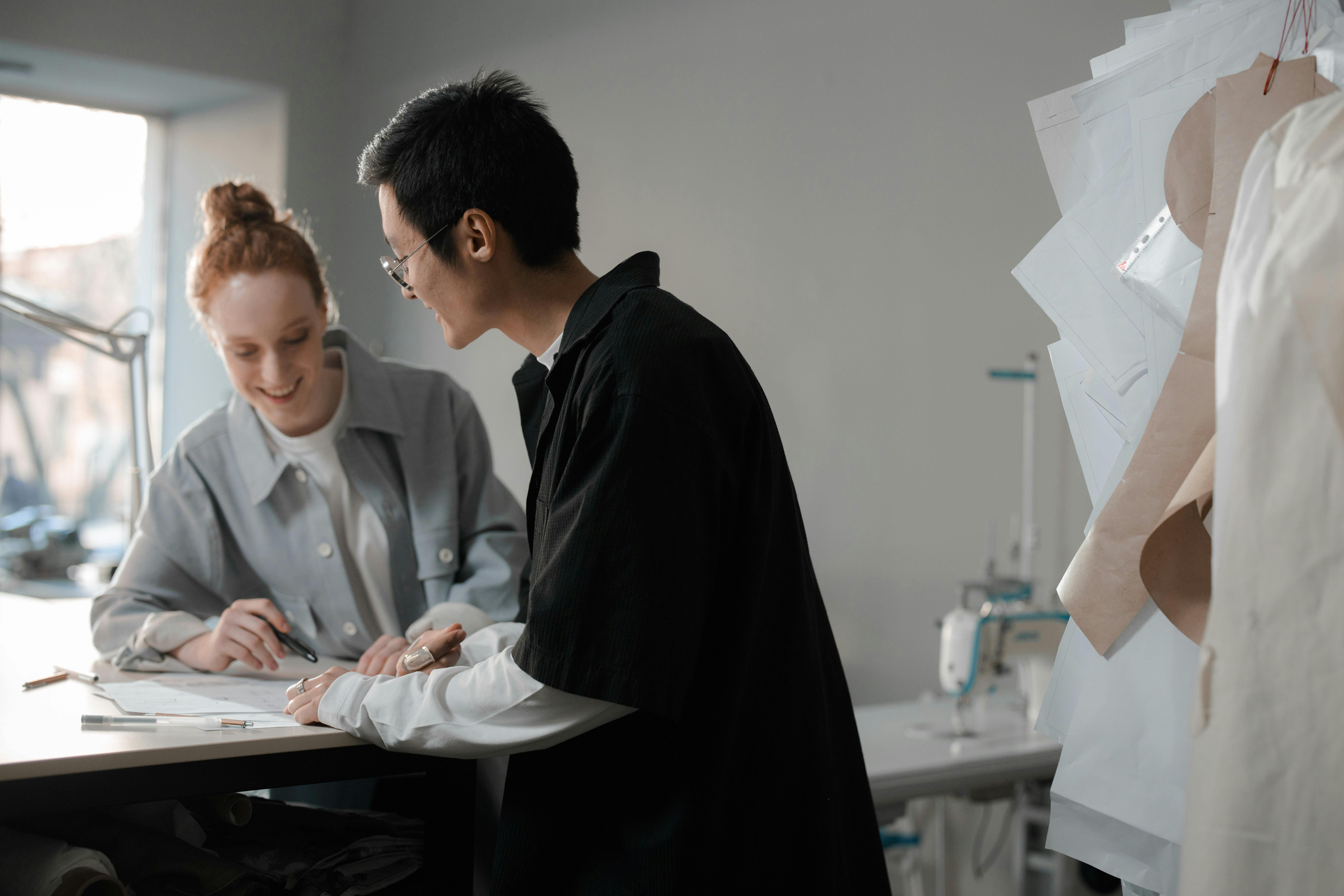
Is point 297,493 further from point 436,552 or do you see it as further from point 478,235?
point 478,235

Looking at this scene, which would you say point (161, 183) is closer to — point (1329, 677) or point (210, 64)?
point (210, 64)

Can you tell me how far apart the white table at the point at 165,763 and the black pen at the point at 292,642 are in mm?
214

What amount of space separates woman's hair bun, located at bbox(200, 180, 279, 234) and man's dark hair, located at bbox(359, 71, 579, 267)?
66 centimetres

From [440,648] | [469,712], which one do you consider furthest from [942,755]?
[469,712]

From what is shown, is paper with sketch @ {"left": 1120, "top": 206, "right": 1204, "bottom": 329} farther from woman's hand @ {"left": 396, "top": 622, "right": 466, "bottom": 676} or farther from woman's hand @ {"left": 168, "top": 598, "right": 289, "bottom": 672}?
woman's hand @ {"left": 168, "top": 598, "right": 289, "bottom": 672}

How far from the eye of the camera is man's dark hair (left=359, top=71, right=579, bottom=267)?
3.53ft

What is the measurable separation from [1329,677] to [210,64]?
142 inches

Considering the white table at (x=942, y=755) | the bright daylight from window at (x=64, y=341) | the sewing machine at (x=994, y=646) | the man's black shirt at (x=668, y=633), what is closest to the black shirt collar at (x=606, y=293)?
the man's black shirt at (x=668, y=633)

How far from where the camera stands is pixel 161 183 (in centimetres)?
366

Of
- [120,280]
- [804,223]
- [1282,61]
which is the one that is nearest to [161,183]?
[120,280]

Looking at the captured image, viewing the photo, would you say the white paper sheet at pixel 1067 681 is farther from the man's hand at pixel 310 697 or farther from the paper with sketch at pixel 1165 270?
the man's hand at pixel 310 697

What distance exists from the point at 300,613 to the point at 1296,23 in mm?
1520

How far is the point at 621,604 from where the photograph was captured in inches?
34.1

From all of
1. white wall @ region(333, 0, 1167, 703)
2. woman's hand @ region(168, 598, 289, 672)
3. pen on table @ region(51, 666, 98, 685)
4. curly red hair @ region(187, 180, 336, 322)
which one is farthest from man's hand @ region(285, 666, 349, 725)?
white wall @ region(333, 0, 1167, 703)
